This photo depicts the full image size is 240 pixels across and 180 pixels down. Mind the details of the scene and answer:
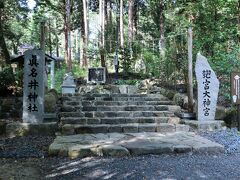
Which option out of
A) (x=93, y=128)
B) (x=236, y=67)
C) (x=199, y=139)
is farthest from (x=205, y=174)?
(x=236, y=67)

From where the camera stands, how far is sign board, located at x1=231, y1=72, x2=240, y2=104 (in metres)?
7.53

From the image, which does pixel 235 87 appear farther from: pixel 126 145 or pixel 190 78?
pixel 126 145

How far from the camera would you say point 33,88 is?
7211mm

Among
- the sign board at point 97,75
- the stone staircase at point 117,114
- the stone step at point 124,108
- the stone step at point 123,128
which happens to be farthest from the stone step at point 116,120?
the sign board at point 97,75

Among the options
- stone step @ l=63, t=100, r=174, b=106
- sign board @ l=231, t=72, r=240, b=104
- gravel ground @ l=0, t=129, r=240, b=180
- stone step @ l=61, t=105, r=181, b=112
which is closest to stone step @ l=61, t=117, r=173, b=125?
stone step @ l=61, t=105, r=181, b=112

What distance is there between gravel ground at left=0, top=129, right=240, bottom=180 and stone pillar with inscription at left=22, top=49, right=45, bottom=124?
A: 1480 millimetres

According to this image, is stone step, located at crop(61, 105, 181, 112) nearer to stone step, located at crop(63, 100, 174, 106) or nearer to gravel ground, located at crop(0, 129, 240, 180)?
stone step, located at crop(63, 100, 174, 106)

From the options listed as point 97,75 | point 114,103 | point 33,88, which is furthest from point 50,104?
Result: point 97,75

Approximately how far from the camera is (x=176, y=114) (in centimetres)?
859

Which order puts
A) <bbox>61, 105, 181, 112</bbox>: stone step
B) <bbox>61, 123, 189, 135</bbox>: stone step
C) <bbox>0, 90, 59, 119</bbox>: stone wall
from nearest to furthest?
<bbox>61, 123, 189, 135</bbox>: stone step
<bbox>61, 105, 181, 112</bbox>: stone step
<bbox>0, 90, 59, 119</bbox>: stone wall

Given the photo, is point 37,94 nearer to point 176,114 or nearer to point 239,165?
point 176,114

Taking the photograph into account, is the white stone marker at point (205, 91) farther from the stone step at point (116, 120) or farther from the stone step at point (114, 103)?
the stone step at point (114, 103)

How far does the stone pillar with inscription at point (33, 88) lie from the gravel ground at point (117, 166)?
1.48 m

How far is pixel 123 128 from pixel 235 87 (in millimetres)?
2973
